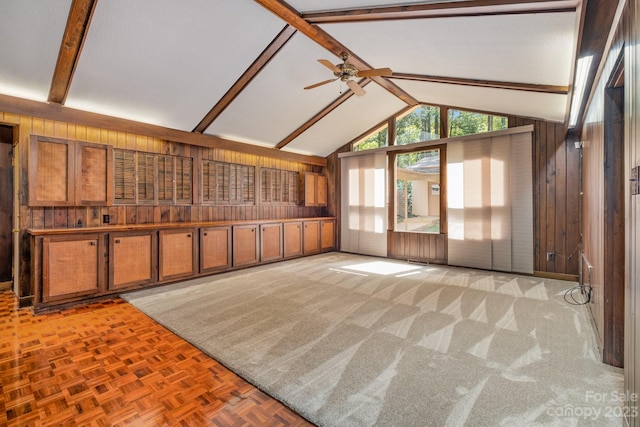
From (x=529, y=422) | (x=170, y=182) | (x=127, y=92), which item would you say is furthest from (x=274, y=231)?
(x=529, y=422)

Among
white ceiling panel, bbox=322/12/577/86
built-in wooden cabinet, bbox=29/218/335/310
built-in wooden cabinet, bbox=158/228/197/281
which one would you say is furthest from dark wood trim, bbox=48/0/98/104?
white ceiling panel, bbox=322/12/577/86

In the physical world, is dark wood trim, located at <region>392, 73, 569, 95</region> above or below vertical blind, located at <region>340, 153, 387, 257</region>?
above

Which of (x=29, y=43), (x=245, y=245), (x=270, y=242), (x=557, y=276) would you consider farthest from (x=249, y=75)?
(x=557, y=276)

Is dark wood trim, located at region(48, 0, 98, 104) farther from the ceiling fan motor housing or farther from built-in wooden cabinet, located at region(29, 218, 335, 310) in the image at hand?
the ceiling fan motor housing

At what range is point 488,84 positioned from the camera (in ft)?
13.4

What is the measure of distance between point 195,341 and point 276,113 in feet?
13.3

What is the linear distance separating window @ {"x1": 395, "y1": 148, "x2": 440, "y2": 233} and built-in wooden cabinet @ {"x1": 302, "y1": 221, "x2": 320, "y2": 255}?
6.20 ft

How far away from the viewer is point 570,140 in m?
4.71

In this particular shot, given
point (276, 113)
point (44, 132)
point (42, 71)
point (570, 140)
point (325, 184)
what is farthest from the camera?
point (325, 184)

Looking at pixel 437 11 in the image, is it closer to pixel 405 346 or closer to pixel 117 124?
pixel 405 346

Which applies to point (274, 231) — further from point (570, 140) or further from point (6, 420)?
point (570, 140)

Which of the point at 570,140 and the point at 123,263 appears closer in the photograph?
the point at 123,263

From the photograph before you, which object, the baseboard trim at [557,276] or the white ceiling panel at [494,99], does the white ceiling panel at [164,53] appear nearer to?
the white ceiling panel at [494,99]

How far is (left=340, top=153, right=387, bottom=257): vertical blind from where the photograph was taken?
6.74m
